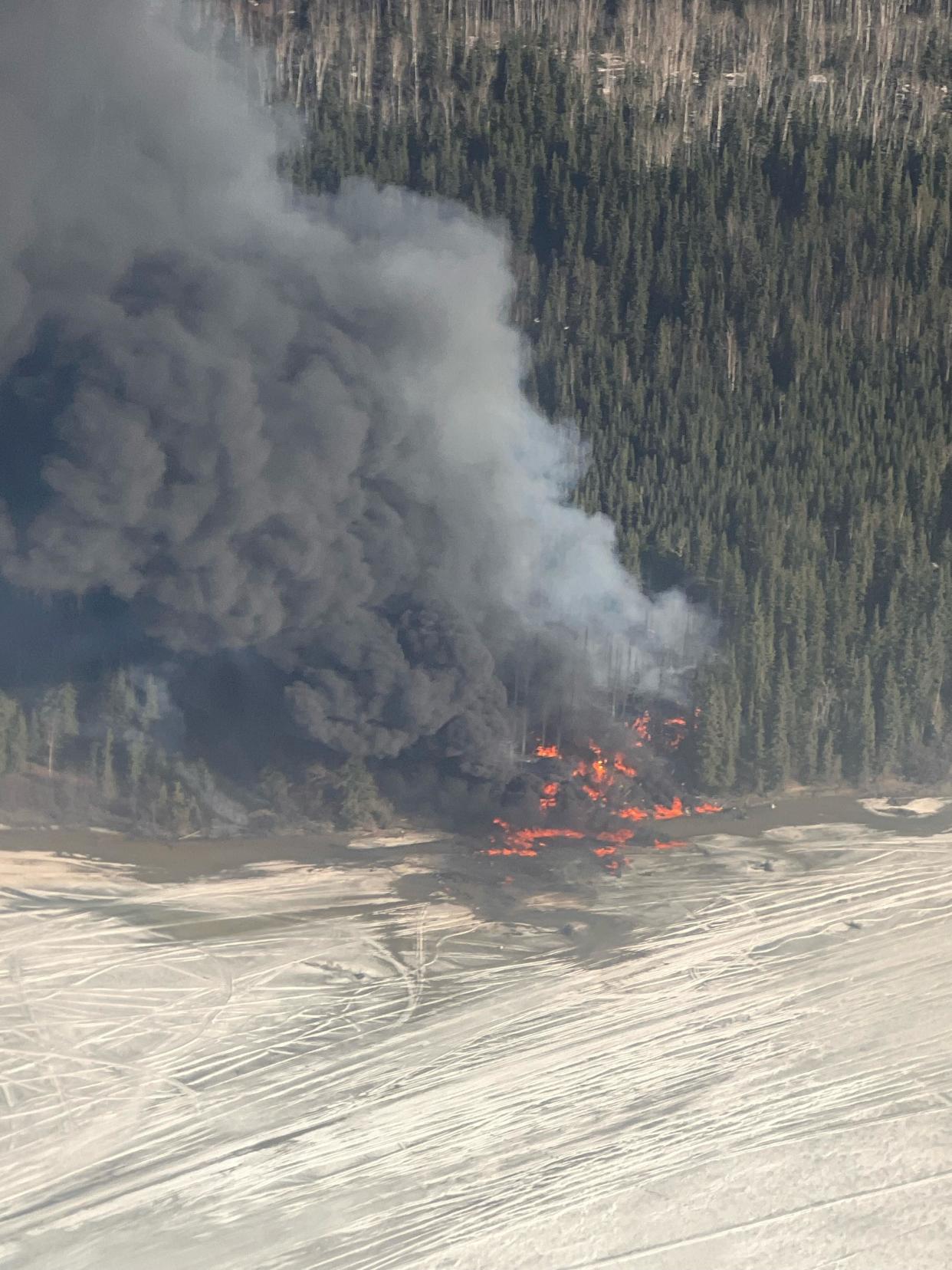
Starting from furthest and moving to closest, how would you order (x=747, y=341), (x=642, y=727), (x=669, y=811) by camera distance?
(x=747, y=341) → (x=642, y=727) → (x=669, y=811)

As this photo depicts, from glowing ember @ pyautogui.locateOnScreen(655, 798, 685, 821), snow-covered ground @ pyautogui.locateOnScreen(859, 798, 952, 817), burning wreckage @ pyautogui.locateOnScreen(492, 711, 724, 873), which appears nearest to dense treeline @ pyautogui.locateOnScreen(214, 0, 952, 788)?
snow-covered ground @ pyautogui.locateOnScreen(859, 798, 952, 817)

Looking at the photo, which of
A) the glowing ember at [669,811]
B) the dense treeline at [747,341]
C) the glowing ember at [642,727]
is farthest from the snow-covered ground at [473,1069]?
the dense treeline at [747,341]

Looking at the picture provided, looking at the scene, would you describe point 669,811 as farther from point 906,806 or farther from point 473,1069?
point 473,1069

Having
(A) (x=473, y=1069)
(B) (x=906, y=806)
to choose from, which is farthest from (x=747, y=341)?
(A) (x=473, y=1069)

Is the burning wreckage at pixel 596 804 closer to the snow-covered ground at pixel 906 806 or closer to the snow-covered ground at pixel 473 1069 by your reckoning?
the snow-covered ground at pixel 473 1069

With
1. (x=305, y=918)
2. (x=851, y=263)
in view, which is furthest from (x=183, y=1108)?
(x=851, y=263)
